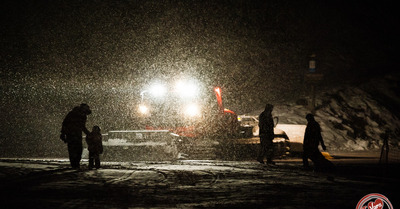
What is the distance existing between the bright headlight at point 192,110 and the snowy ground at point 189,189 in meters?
6.32

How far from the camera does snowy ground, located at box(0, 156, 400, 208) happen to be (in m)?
5.99

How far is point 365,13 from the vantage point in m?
38.1

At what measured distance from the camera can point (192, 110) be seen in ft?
54.5

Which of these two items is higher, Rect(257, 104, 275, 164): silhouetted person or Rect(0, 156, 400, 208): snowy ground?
Rect(257, 104, 275, 164): silhouetted person

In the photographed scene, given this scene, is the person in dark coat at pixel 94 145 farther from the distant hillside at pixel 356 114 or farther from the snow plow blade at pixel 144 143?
the distant hillside at pixel 356 114

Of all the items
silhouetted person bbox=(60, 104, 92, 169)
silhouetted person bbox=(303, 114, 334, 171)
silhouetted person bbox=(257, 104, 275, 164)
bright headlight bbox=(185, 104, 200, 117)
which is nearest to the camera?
silhouetted person bbox=(60, 104, 92, 169)

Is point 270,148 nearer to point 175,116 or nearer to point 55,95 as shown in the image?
point 175,116

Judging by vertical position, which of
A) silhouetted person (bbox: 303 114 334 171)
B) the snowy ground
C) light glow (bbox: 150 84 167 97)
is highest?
light glow (bbox: 150 84 167 97)

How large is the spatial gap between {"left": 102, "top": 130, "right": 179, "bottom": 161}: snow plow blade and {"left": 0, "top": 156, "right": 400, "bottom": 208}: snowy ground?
185 inches

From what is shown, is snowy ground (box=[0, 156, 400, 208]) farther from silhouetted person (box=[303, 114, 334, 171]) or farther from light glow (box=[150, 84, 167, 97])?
light glow (box=[150, 84, 167, 97])

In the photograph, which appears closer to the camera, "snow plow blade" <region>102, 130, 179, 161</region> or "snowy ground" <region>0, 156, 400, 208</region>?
"snowy ground" <region>0, 156, 400, 208</region>

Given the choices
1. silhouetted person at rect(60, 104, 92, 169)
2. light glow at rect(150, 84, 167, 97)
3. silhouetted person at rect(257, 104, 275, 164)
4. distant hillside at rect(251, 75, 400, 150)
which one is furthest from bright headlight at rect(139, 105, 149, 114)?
distant hillside at rect(251, 75, 400, 150)

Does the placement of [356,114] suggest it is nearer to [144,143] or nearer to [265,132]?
[265,132]

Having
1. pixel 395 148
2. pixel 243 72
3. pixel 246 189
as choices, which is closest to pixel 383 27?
pixel 243 72
